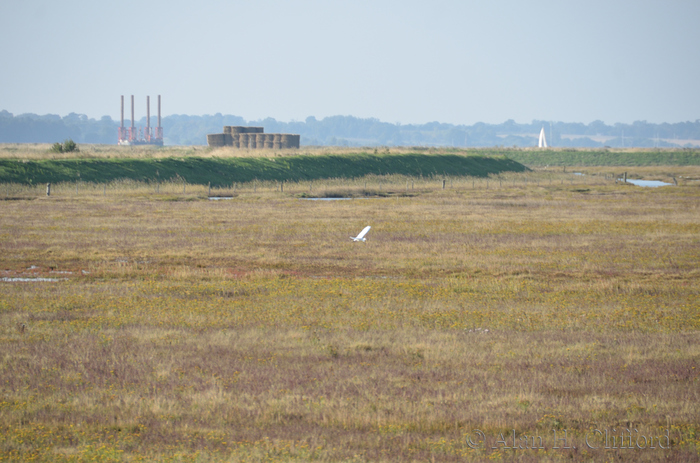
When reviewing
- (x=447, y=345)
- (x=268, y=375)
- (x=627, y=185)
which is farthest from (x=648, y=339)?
(x=627, y=185)

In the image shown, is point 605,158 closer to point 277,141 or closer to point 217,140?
point 277,141

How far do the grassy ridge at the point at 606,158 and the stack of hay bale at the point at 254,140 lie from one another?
6556cm

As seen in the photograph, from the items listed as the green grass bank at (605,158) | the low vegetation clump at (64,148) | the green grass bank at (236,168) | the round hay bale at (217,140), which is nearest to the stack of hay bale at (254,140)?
the round hay bale at (217,140)

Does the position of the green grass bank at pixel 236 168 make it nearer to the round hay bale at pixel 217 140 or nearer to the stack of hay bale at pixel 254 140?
the stack of hay bale at pixel 254 140

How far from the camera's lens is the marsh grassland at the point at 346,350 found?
8961 millimetres

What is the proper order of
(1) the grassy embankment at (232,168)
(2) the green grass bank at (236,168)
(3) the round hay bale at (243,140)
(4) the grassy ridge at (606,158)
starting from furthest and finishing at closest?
(4) the grassy ridge at (606,158)
(3) the round hay bale at (243,140)
(1) the grassy embankment at (232,168)
(2) the green grass bank at (236,168)

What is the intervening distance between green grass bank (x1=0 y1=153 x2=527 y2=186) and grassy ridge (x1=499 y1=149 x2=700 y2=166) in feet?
182

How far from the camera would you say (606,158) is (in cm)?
16088

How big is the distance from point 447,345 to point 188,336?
5.41 meters

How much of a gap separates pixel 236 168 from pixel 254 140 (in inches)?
1460

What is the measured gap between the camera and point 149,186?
6303 centimetres

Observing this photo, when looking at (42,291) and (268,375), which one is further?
(42,291)

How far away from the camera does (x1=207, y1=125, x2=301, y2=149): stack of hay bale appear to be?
110 m

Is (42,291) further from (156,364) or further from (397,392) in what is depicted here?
(397,392)
